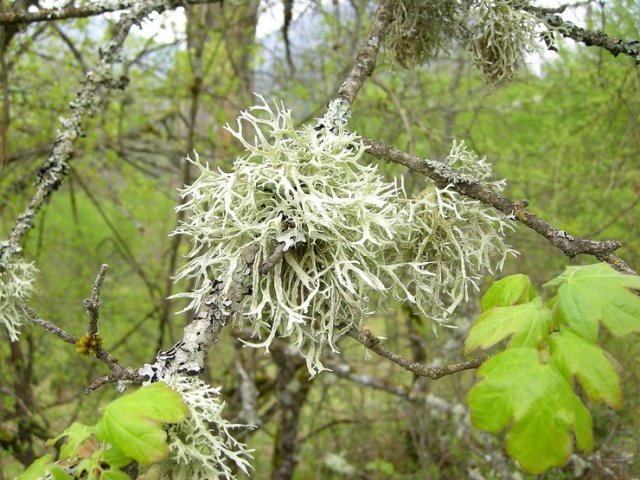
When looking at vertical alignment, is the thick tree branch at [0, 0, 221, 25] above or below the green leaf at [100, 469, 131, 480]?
above

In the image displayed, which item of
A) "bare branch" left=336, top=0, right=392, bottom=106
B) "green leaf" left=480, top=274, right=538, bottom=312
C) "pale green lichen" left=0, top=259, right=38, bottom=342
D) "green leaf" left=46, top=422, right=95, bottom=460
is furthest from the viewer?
"pale green lichen" left=0, top=259, right=38, bottom=342

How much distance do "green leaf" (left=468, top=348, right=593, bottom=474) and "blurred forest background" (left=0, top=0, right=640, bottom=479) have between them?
1.93 m

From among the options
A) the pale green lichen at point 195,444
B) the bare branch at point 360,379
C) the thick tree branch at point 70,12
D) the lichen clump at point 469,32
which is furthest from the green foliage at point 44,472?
the bare branch at point 360,379

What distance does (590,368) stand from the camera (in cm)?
72

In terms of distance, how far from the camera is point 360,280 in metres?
0.90

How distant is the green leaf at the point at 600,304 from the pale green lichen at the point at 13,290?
1103 millimetres

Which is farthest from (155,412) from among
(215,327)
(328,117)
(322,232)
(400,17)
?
(400,17)

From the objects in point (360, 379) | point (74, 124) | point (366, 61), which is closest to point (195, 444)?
point (366, 61)

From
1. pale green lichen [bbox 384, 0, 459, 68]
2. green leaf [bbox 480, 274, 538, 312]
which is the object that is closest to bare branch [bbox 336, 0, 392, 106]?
pale green lichen [bbox 384, 0, 459, 68]

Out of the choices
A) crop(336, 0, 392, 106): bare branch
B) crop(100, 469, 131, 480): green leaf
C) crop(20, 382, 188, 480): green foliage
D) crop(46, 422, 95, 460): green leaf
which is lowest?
crop(46, 422, 95, 460): green leaf

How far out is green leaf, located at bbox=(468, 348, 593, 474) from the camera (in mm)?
700

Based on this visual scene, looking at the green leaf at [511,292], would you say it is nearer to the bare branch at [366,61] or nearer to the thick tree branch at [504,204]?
the thick tree branch at [504,204]

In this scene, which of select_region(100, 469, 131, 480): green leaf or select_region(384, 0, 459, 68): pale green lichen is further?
select_region(384, 0, 459, 68): pale green lichen

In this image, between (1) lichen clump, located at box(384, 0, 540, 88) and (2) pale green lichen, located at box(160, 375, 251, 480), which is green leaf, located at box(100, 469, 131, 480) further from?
(1) lichen clump, located at box(384, 0, 540, 88)
